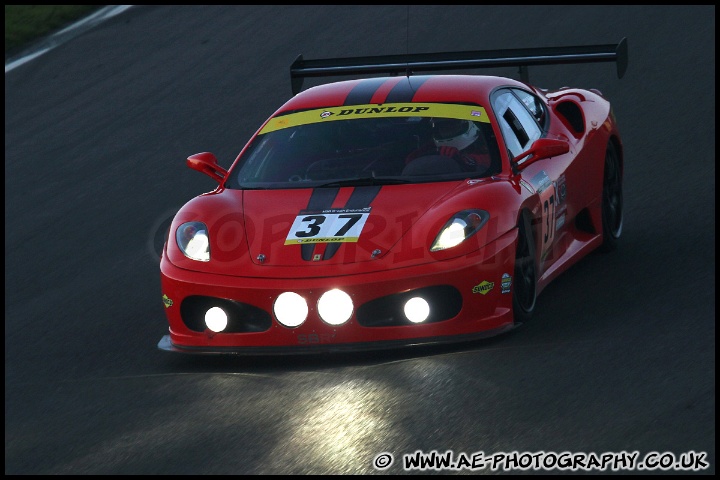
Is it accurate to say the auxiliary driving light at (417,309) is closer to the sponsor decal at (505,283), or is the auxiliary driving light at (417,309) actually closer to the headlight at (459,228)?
the headlight at (459,228)

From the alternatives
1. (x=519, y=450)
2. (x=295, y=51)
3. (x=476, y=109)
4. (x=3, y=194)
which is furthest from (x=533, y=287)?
(x=295, y=51)

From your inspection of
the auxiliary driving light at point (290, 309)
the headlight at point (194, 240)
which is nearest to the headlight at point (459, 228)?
the auxiliary driving light at point (290, 309)

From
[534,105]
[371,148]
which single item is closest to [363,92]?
[371,148]

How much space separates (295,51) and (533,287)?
25.0 ft

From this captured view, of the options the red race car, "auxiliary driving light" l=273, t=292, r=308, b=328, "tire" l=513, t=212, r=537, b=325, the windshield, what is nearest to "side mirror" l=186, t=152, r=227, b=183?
the red race car

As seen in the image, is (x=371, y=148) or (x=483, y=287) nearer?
(x=483, y=287)

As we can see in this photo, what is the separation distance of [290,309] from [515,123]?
2.11 m

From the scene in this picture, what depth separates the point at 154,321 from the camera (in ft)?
25.4

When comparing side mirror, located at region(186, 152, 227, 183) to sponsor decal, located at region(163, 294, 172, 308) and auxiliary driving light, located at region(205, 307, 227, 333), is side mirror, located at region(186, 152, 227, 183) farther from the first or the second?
auxiliary driving light, located at region(205, 307, 227, 333)

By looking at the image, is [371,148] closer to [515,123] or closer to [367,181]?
[367,181]

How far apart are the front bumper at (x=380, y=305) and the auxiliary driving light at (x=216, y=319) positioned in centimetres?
3

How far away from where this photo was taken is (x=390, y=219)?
671 cm

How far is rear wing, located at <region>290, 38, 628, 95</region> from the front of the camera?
27.9 feet

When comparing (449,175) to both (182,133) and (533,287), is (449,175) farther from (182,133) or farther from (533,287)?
(182,133)
